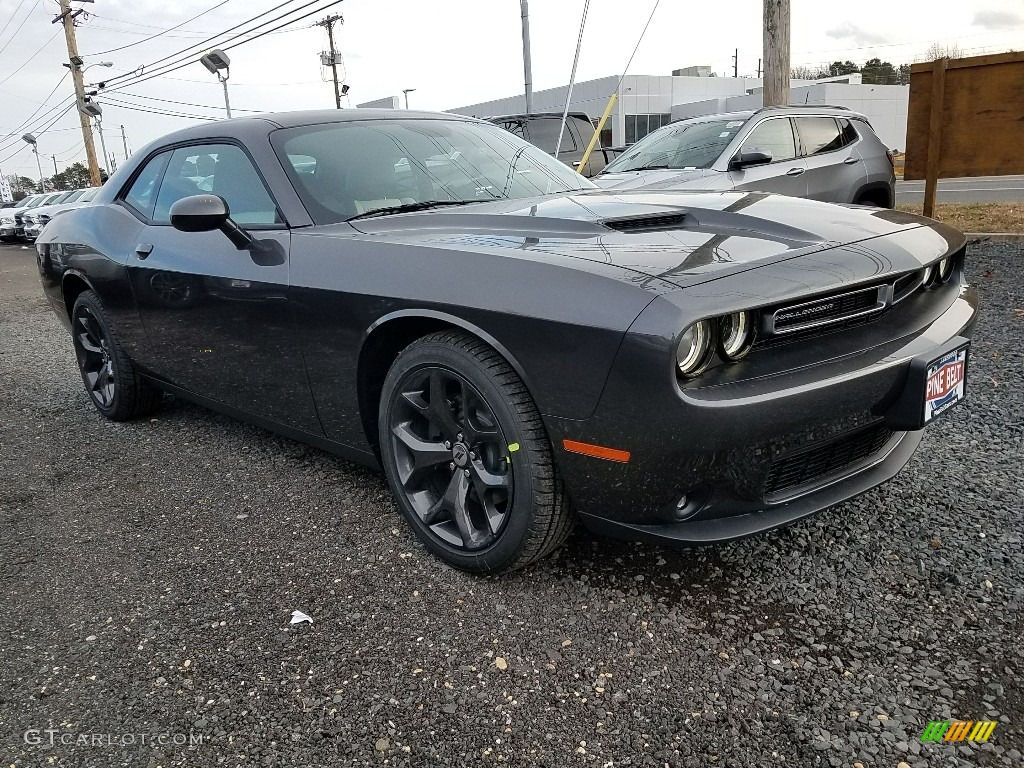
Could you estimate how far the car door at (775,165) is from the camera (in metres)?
6.50

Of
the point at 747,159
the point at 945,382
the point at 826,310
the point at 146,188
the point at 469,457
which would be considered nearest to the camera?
the point at 826,310

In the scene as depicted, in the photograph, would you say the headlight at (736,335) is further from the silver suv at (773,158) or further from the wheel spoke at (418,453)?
the silver suv at (773,158)

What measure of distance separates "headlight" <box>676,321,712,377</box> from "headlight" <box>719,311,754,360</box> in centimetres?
4

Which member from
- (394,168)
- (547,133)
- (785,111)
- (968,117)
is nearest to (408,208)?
(394,168)

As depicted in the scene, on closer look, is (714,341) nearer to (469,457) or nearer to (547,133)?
(469,457)

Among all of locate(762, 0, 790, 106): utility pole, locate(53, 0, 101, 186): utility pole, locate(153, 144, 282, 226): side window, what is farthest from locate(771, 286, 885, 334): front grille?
locate(53, 0, 101, 186): utility pole

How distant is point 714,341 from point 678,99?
46.5 metres

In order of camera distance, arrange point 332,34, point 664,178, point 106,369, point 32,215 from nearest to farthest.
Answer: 1. point 106,369
2. point 664,178
3. point 32,215
4. point 332,34

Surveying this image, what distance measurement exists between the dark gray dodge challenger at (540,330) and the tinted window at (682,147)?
12.8 ft

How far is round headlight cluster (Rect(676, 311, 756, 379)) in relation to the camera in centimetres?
191

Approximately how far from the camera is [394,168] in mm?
3041

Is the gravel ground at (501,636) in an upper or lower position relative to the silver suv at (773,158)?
lower

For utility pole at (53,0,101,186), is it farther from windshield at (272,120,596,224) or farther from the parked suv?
windshield at (272,120,596,224)

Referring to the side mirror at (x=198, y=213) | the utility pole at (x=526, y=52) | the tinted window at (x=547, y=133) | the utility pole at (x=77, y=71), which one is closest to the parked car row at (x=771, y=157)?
the tinted window at (x=547, y=133)
